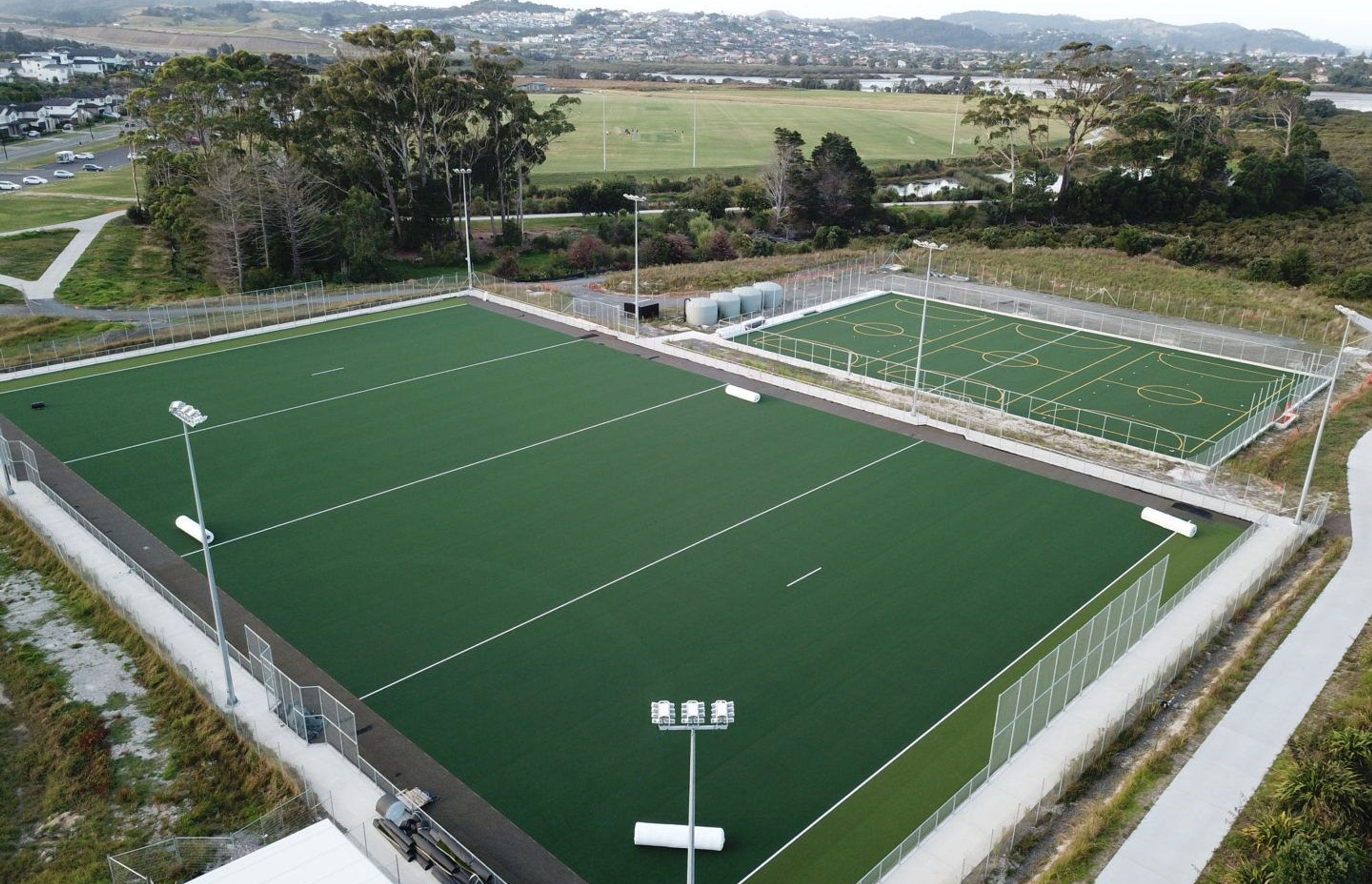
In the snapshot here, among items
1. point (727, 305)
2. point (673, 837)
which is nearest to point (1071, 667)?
point (673, 837)

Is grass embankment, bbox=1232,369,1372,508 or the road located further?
the road

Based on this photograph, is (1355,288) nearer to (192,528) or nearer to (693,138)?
(192,528)

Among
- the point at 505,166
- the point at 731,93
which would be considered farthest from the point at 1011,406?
the point at 731,93

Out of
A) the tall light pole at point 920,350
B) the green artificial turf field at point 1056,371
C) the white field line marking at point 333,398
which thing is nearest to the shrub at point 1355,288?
the green artificial turf field at point 1056,371

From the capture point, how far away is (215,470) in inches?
1309

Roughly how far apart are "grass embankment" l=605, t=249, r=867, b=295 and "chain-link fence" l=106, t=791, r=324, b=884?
44.2 m

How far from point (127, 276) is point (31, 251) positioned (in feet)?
27.8

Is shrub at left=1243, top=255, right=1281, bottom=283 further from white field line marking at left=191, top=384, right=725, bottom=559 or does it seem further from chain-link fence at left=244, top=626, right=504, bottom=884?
chain-link fence at left=244, top=626, right=504, bottom=884

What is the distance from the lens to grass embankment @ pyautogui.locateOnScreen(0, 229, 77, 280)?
200 ft

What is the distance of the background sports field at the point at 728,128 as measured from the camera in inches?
4643

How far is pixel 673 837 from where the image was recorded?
1752 cm

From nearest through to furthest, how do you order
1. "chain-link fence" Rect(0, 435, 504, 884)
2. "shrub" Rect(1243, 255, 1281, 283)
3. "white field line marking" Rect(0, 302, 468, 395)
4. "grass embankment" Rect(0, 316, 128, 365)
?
"chain-link fence" Rect(0, 435, 504, 884), "white field line marking" Rect(0, 302, 468, 395), "grass embankment" Rect(0, 316, 128, 365), "shrub" Rect(1243, 255, 1281, 283)

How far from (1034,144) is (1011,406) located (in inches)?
2504


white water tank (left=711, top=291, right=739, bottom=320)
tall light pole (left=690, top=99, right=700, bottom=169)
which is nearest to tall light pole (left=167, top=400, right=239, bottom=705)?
white water tank (left=711, top=291, right=739, bottom=320)
